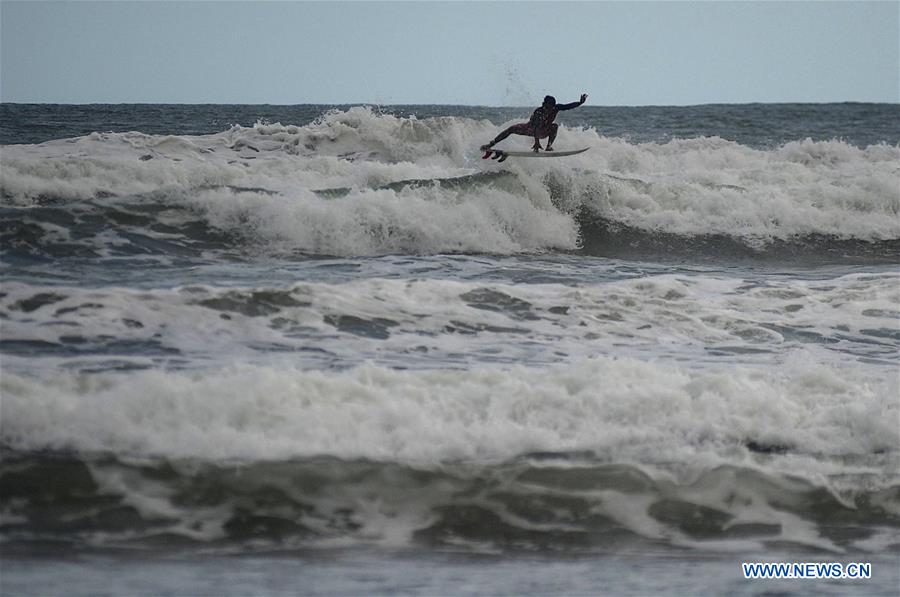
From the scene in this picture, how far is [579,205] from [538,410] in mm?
9576

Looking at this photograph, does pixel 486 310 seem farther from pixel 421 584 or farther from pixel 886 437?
pixel 421 584

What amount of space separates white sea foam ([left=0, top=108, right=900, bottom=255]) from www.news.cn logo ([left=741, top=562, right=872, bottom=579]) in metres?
7.85

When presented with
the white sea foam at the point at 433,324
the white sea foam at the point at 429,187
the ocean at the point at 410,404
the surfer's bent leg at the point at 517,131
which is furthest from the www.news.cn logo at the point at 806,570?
the surfer's bent leg at the point at 517,131

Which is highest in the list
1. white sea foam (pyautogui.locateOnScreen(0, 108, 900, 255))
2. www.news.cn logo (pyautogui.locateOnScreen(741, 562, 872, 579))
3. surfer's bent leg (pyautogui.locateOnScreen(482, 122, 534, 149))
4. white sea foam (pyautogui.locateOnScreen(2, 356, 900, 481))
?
surfer's bent leg (pyautogui.locateOnScreen(482, 122, 534, 149))

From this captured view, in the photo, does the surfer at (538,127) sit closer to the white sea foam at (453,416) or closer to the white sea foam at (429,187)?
the white sea foam at (429,187)

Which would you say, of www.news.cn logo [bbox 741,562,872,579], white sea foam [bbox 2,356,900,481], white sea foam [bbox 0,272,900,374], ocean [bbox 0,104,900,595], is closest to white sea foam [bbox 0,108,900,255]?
ocean [bbox 0,104,900,595]

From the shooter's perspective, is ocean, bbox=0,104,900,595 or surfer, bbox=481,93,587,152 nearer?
ocean, bbox=0,104,900,595

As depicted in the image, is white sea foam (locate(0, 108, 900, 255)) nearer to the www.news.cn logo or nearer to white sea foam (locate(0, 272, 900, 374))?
white sea foam (locate(0, 272, 900, 374))

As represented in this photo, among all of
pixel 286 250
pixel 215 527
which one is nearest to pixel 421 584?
pixel 215 527

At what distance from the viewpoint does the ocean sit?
4852 millimetres

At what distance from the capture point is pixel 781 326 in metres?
9.24

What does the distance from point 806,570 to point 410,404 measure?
245 cm

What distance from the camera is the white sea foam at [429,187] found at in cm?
1280

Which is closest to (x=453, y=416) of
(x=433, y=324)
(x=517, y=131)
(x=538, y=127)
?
(x=433, y=324)
